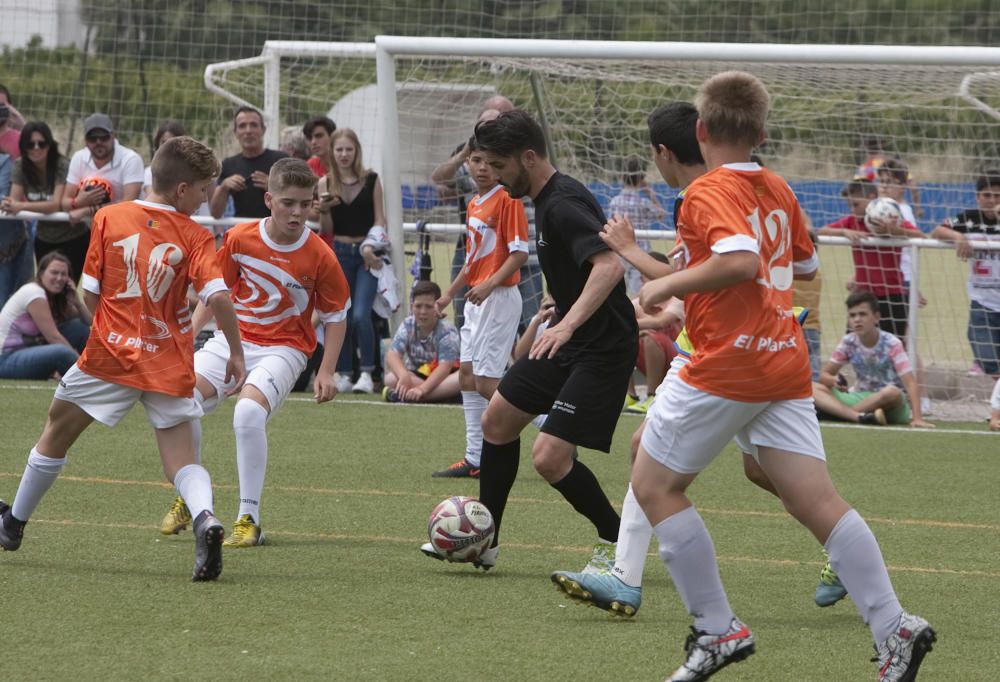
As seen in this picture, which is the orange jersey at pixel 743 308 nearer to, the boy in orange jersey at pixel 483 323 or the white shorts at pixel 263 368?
the white shorts at pixel 263 368

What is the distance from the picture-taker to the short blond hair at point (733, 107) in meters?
4.07

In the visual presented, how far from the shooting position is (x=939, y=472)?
28.7 ft

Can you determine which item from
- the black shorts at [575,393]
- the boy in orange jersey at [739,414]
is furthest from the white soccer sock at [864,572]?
the black shorts at [575,393]

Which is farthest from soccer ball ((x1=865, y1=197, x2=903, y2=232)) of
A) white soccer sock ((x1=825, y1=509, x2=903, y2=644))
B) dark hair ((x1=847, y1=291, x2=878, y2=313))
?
white soccer sock ((x1=825, y1=509, x2=903, y2=644))

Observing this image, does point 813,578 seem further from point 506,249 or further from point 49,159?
point 49,159

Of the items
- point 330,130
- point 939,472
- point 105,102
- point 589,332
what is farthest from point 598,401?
point 105,102

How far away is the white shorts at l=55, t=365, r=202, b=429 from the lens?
18.2ft

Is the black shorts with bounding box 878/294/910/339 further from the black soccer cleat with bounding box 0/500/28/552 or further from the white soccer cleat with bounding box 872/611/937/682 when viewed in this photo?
the white soccer cleat with bounding box 872/611/937/682

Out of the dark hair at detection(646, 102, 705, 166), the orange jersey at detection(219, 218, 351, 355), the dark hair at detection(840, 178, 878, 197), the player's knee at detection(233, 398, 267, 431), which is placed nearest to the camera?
the dark hair at detection(646, 102, 705, 166)

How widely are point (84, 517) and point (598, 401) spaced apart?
257 centimetres

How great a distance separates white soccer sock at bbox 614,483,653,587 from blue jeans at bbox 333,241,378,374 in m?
6.94

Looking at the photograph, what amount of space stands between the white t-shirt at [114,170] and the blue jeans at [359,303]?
5.50 ft

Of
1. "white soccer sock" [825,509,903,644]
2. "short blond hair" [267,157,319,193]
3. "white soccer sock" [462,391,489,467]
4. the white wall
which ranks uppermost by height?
the white wall

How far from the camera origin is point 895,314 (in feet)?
38.9
